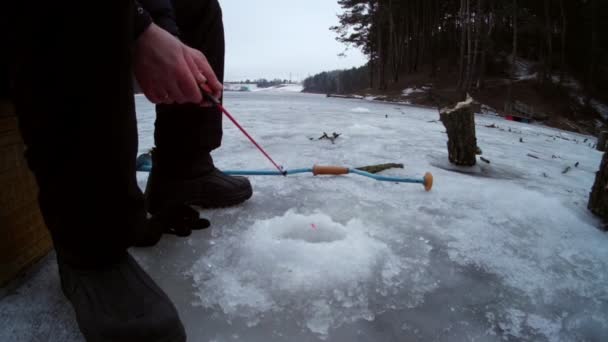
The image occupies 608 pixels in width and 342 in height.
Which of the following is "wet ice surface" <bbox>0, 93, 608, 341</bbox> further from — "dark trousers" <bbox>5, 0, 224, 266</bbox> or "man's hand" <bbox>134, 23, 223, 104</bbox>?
"man's hand" <bbox>134, 23, 223, 104</bbox>

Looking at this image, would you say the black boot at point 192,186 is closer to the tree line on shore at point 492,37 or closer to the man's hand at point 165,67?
the man's hand at point 165,67

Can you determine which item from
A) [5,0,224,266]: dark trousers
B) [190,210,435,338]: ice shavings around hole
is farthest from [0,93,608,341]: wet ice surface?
[5,0,224,266]: dark trousers

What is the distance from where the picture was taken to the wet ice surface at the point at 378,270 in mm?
854

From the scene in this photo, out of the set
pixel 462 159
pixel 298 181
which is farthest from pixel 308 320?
pixel 462 159

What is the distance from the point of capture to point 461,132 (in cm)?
233

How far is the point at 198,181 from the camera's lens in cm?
147

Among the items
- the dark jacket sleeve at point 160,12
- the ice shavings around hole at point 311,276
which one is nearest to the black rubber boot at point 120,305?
the ice shavings around hole at point 311,276

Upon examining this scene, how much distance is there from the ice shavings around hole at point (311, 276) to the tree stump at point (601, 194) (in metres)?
0.98

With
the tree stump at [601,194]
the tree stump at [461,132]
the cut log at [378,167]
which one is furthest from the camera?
the tree stump at [461,132]

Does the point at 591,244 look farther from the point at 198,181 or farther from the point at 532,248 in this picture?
the point at 198,181

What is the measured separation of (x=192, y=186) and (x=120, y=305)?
75 centimetres

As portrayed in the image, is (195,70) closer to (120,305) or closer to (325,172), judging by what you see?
Result: (120,305)

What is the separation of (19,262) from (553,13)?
28.7m

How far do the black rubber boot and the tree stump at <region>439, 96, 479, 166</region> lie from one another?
2.20 metres
